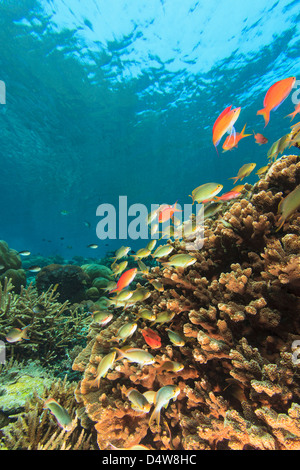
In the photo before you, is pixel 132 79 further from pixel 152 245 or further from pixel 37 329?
pixel 37 329

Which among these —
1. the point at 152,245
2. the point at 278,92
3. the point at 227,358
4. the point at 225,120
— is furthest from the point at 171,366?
the point at 278,92

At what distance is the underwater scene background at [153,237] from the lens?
1.90 metres

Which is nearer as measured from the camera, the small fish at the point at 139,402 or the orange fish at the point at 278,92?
the small fish at the point at 139,402

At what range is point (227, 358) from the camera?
2.00 m

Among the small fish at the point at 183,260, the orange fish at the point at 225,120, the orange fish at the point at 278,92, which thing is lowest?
the small fish at the point at 183,260

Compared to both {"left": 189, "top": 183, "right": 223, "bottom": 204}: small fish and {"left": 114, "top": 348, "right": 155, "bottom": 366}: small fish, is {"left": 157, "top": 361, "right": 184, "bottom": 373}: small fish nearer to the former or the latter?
{"left": 114, "top": 348, "right": 155, "bottom": 366}: small fish

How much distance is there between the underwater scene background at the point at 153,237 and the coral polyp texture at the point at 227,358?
15 mm

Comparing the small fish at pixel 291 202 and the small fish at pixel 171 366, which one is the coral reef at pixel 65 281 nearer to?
the small fish at pixel 171 366

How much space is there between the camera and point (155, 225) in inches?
156

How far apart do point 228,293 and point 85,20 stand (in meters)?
20.4

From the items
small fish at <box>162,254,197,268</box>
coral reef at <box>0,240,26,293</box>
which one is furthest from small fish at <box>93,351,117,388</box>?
coral reef at <box>0,240,26,293</box>

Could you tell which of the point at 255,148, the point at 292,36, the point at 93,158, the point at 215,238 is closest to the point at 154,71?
Answer: the point at 292,36

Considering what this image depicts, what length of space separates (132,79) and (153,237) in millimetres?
19610

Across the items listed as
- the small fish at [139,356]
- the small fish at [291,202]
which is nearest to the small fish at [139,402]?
the small fish at [139,356]
